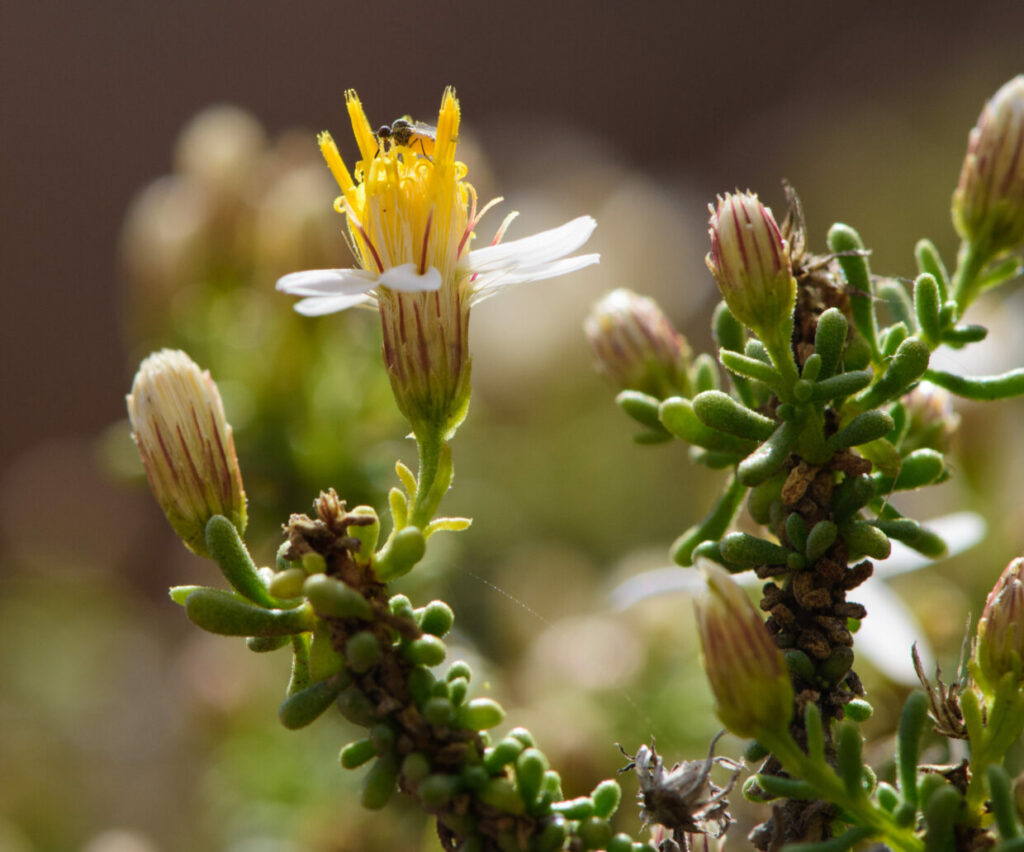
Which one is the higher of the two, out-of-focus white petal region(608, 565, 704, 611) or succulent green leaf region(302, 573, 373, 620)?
succulent green leaf region(302, 573, 373, 620)

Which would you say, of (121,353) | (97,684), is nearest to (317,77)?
(121,353)

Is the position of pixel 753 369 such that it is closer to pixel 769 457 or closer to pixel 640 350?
pixel 769 457

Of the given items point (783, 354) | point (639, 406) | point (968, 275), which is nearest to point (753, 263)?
point (783, 354)

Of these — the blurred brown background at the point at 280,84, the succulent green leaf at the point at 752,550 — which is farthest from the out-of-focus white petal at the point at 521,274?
the blurred brown background at the point at 280,84

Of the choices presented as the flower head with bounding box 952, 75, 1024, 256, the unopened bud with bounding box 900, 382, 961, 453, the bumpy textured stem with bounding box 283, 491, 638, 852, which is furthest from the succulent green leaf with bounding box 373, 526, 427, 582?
the flower head with bounding box 952, 75, 1024, 256

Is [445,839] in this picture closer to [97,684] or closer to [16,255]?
[97,684]

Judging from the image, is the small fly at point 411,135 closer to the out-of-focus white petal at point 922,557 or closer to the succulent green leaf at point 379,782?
the succulent green leaf at point 379,782

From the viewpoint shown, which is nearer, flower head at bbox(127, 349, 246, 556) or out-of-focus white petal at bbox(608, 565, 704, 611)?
flower head at bbox(127, 349, 246, 556)

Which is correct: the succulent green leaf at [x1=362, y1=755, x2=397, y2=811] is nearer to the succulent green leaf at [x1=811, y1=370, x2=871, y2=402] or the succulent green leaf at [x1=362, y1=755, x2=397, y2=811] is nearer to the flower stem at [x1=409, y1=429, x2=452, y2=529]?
the flower stem at [x1=409, y1=429, x2=452, y2=529]
